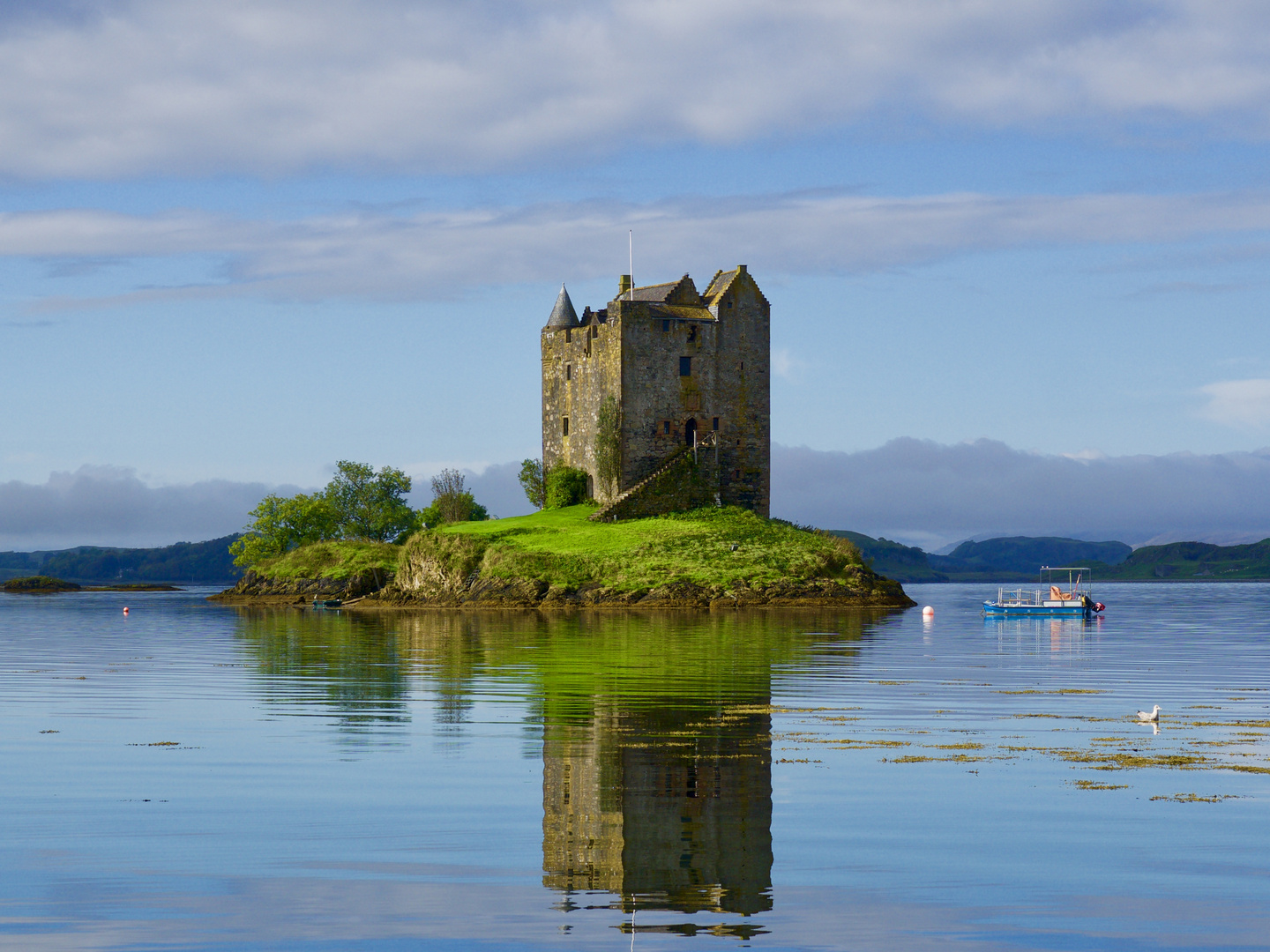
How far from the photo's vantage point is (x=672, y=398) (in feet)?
337

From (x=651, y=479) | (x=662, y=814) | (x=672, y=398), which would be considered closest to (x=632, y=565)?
(x=651, y=479)

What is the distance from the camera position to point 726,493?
103938 mm

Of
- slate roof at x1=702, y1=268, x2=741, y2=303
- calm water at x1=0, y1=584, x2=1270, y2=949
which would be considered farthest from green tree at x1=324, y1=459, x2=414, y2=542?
calm water at x1=0, y1=584, x2=1270, y2=949

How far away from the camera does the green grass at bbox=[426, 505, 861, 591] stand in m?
88.5

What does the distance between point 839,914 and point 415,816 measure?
616 cm

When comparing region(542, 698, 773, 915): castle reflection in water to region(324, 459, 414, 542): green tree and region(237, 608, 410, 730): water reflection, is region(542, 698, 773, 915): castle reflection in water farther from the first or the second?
region(324, 459, 414, 542): green tree

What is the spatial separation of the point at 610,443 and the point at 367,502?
3591 centimetres

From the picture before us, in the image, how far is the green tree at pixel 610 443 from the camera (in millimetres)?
101375

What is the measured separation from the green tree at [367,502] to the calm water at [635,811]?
91362 millimetres

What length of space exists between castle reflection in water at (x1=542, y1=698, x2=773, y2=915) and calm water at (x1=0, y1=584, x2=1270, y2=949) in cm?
6

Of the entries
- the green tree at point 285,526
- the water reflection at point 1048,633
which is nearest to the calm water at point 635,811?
the water reflection at point 1048,633

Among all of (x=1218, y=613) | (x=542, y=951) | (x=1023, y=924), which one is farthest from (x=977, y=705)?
(x=1218, y=613)

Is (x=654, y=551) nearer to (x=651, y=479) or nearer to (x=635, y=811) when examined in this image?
(x=651, y=479)

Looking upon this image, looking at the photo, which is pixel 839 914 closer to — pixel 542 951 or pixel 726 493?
pixel 542 951
